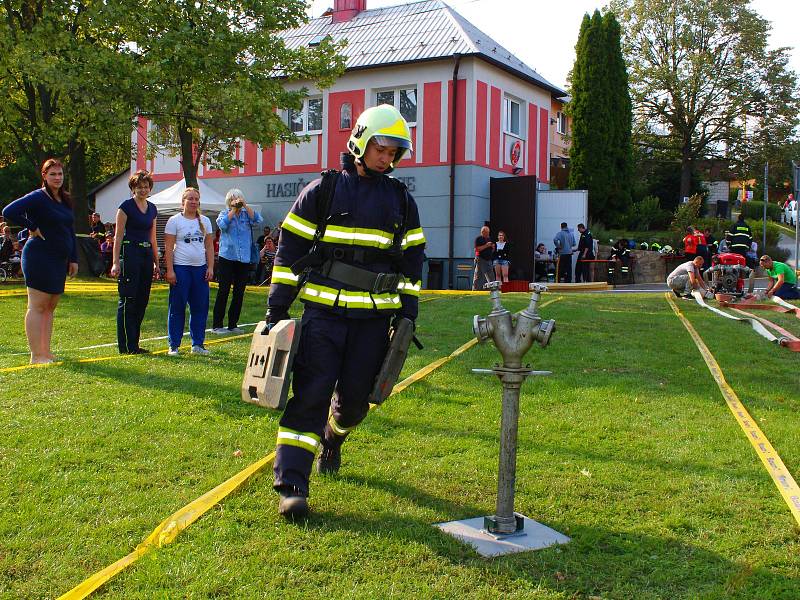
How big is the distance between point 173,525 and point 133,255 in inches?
209

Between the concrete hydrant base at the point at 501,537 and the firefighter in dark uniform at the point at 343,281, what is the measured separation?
813 millimetres

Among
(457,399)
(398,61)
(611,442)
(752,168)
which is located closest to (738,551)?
(611,442)

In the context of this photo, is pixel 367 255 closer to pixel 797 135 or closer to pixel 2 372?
pixel 2 372

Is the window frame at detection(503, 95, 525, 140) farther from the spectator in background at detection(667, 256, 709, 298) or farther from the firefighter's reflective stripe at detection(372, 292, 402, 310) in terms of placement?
the firefighter's reflective stripe at detection(372, 292, 402, 310)

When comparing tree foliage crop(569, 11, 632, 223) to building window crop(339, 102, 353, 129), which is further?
tree foliage crop(569, 11, 632, 223)

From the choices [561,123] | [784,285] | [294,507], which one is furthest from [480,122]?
[294,507]

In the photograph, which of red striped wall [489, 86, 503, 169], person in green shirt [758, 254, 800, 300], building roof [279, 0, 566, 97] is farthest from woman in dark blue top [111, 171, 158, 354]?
red striped wall [489, 86, 503, 169]

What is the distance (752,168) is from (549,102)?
19.1 meters

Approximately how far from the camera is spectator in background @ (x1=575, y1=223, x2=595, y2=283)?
25.7 meters

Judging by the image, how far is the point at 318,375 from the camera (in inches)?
172

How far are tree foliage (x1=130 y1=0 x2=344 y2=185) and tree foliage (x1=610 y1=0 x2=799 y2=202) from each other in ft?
91.3

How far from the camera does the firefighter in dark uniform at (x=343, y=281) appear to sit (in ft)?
14.3

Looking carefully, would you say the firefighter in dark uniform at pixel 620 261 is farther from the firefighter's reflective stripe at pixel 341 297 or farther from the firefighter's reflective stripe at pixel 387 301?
the firefighter's reflective stripe at pixel 341 297

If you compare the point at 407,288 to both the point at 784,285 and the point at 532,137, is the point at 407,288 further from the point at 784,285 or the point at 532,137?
the point at 532,137
